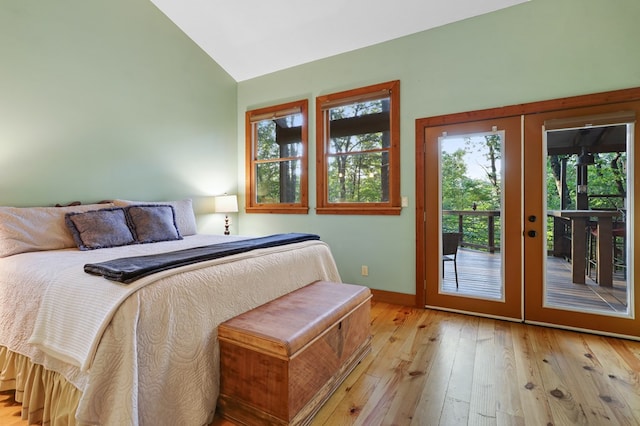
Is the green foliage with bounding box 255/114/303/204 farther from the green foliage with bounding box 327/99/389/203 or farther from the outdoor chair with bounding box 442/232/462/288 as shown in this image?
the outdoor chair with bounding box 442/232/462/288

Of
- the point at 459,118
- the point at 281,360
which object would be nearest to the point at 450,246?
the point at 459,118

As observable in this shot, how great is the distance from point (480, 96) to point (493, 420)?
8.60 feet

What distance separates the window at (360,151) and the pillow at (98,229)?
6.78 ft

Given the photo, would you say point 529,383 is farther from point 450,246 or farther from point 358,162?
point 358,162

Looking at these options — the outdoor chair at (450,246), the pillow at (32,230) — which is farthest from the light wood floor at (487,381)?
the pillow at (32,230)

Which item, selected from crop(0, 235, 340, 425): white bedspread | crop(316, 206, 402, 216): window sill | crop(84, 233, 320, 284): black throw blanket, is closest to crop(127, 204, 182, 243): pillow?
crop(0, 235, 340, 425): white bedspread

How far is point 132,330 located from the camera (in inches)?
44.1

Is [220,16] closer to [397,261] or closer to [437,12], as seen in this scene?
[437,12]

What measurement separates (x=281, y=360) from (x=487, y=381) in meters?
1.34

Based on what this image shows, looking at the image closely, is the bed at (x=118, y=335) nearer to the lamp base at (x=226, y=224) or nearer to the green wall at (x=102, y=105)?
the green wall at (x=102, y=105)

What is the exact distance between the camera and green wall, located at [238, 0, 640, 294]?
2.42m

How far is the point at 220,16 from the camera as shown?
3.35 meters

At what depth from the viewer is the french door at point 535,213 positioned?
2393 millimetres

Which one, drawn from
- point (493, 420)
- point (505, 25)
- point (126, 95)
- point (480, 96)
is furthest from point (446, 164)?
point (126, 95)
